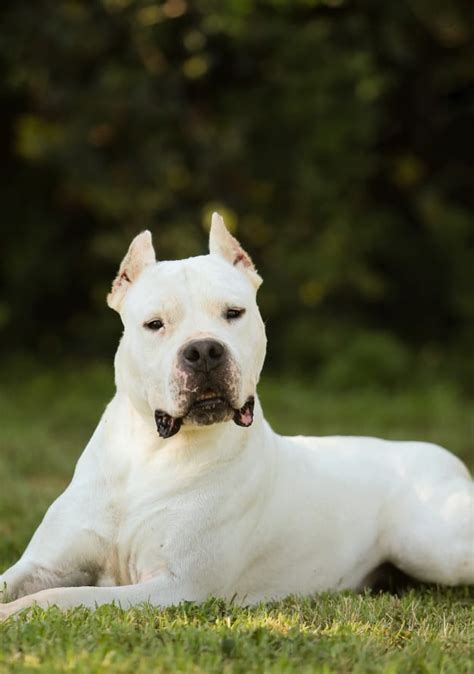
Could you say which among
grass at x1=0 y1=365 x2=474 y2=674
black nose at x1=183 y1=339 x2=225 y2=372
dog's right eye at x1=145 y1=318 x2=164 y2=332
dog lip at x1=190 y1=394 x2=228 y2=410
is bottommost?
grass at x1=0 y1=365 x2=474 y2=674

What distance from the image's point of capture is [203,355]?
403 cm

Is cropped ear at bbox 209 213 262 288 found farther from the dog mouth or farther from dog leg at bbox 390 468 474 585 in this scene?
dog leg at bbox 390 468 474 585

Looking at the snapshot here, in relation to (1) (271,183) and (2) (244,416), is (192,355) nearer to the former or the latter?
(2) (244,416)

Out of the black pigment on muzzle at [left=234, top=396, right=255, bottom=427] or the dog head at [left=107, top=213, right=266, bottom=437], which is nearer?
the dog head at [left=107, top=213, right=266, bottom=437]

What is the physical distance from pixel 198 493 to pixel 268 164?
10.5 meters

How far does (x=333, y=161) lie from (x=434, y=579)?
10129 mm

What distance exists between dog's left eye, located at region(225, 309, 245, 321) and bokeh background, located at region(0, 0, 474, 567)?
680 centimetres

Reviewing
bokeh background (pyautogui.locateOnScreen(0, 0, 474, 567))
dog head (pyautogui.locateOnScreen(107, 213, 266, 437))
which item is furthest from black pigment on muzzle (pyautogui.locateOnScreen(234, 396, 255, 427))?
bokeh background (pyautogui.locateOnScreen(0, 0, 474, 567))

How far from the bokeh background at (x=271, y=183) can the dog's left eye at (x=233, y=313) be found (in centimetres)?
680

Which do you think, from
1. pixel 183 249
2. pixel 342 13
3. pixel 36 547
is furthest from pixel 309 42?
pixel 36 547

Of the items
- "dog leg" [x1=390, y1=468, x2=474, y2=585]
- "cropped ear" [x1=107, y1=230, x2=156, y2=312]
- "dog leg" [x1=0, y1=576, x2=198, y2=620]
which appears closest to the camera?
"dog leg" [x1=0, y1=576, x2=198, y2=620]

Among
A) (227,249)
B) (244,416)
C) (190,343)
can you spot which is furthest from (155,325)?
(227,249)

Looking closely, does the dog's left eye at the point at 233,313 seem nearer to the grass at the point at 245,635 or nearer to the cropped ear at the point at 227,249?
the cropped ear at the point at 227,249

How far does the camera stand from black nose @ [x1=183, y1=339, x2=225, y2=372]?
4.04 meters
